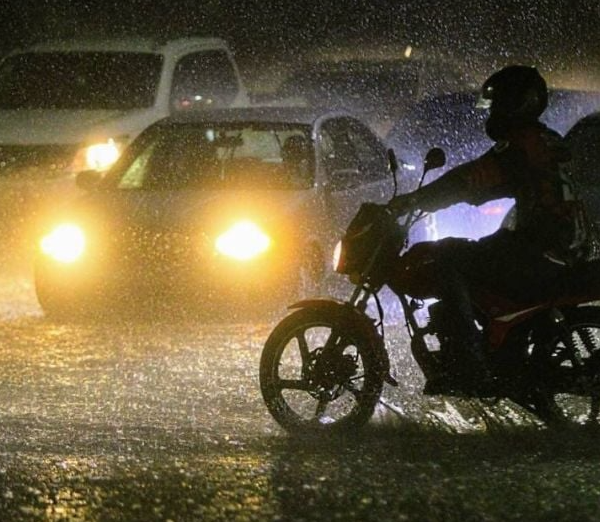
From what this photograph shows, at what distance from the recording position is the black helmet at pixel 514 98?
7.12m

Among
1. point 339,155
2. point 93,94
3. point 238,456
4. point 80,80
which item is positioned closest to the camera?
point 238,456

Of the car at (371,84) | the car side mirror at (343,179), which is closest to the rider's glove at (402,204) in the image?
the car side mirror at (343,179)

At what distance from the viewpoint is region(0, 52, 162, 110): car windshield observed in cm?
1523

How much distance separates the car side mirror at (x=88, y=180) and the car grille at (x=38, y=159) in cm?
231

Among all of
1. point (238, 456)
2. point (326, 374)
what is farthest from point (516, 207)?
point (238, 456)

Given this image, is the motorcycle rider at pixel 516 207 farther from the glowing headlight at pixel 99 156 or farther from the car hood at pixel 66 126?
the car hood at pixel 66 126

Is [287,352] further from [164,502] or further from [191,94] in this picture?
[191,94]

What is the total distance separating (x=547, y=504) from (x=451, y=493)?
15.1 inches

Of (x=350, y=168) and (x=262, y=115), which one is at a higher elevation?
(x=262, y=115)

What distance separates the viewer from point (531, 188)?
7008 millimetres

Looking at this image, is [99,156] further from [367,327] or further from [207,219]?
[367,327]

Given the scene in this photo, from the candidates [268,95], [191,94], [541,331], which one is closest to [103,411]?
[541,331]

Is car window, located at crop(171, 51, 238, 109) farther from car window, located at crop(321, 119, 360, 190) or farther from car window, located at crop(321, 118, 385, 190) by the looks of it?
car window, located at crop(321, 119, 360, 190)

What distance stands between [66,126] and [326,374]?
24.6 feet
